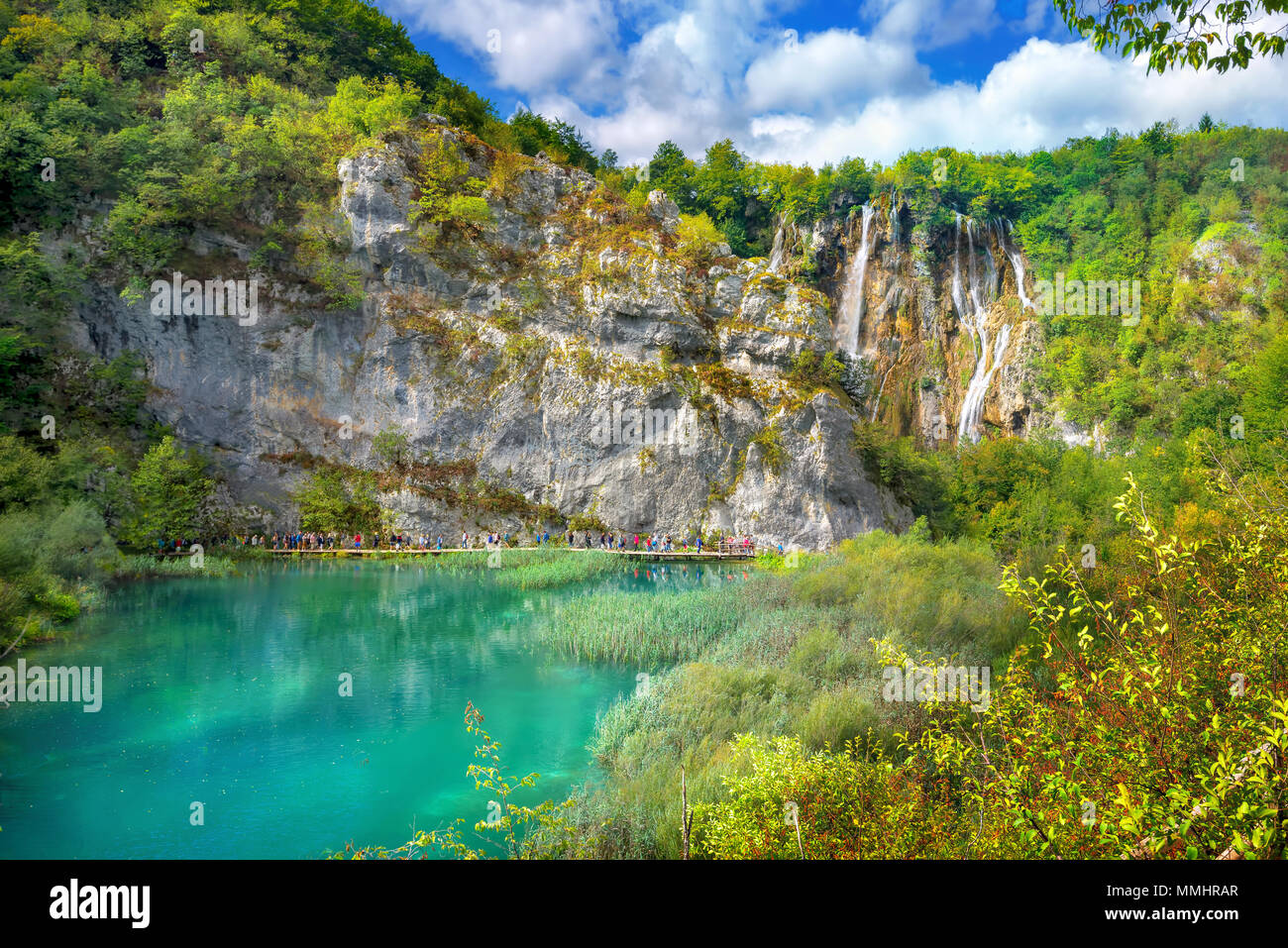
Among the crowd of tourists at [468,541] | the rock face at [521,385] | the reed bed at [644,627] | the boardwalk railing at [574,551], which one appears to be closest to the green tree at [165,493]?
the crowd of tourists at [468,541]

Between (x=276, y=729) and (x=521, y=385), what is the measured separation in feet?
96.3

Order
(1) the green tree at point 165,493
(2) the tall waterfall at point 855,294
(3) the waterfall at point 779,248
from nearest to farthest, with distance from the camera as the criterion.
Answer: (1) the green tree at point 165,493 < (2) the tall waterfall at point 855,294 < (3) the waterfall at point 779,248

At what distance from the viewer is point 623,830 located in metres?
7.54

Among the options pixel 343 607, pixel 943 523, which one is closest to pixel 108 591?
pixel 343 607

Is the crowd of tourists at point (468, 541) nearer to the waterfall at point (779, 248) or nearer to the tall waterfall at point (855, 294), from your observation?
the tall waterfall at point (855, 294)

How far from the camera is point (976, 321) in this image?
1940 inches

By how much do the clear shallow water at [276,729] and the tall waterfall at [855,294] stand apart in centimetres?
3853

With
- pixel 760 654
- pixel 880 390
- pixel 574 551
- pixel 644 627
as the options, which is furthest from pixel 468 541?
pixel 880 390

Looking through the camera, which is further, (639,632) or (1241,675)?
(639,632)

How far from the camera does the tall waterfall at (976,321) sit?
1866 inches

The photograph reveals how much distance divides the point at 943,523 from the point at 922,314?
77.8 ft

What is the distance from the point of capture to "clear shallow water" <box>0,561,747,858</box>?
28.8ft
